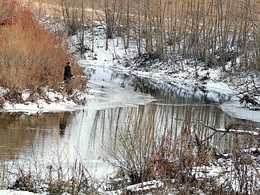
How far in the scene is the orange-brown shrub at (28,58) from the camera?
79.6 ft

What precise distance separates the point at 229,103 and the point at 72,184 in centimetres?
2355

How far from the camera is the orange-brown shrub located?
2425cm

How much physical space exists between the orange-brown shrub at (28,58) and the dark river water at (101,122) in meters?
2.76

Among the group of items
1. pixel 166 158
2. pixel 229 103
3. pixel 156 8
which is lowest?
pixel 229 103

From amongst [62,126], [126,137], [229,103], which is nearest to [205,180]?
[126,137]

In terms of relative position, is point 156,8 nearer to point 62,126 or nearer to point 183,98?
point 183,98

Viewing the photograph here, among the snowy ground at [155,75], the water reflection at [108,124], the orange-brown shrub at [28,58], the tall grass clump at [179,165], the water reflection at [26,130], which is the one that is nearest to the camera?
the tall grass clump at [179,165]

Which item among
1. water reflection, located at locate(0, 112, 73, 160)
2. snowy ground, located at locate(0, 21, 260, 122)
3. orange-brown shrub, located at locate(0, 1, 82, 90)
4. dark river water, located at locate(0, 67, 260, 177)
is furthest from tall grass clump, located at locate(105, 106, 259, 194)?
orange-brown shrub, located at locate(0, 1, 82, 90)

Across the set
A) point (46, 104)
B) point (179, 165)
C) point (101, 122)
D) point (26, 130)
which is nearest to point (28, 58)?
point (46, 104)

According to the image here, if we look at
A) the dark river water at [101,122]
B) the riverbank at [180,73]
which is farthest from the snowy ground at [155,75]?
the dark river water at [101,122]

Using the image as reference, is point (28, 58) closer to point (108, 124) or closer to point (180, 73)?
point (108, 124)

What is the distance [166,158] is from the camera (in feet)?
32.8

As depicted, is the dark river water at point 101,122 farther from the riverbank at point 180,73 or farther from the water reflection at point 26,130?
the riverbank at point 180,73

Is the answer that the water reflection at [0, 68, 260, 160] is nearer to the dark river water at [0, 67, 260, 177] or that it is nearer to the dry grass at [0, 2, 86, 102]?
the dark river water at [0, 67, 260, 177]
